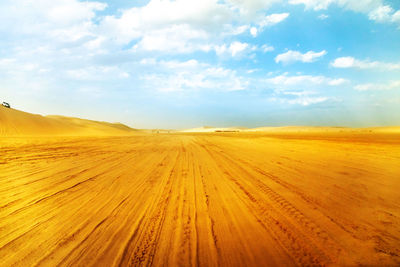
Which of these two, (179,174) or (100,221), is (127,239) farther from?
(179,174)

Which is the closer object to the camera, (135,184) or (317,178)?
(135,184)

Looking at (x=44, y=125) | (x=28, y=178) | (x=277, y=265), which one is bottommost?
(x=277, y=265)

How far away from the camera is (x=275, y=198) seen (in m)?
3.93

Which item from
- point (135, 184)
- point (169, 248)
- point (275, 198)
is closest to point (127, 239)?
point (169, 248)

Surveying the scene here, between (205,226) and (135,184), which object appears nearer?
(205,226)

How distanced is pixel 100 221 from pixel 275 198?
3111mm

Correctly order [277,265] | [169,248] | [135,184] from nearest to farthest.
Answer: [277,265], [169,248], [135,184]

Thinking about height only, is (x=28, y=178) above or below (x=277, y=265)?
above

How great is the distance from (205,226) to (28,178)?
4956 millimetres

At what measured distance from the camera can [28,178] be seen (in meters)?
5.10

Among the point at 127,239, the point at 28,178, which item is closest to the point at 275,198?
the point at 127,239

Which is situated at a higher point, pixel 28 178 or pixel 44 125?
pixel 44 125

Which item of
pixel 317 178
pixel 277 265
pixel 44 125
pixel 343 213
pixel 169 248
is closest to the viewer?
pixel 277 265

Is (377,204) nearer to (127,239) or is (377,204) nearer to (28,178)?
(127,239)
